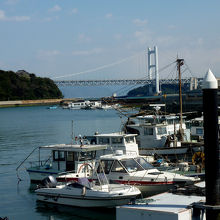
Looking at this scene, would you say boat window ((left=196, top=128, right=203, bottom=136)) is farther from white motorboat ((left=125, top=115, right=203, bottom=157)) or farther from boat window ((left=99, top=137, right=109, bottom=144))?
boat window ((left=99, top=137, right=109, bottom=144))

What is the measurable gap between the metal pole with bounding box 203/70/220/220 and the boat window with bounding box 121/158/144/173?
5762 mm

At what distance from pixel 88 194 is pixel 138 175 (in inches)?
74.5

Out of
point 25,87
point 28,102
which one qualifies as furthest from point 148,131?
point 25,87

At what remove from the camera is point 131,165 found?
1565 centimetres

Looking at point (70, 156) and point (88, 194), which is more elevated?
point (70, 156)

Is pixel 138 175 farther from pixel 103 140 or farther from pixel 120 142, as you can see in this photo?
pixel 103 140

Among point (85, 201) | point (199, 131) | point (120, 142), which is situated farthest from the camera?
point (199, 131)

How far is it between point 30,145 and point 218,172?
24366mm

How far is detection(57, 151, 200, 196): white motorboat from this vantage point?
49.1ft

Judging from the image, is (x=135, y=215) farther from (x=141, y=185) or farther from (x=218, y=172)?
(x=141, y=185)

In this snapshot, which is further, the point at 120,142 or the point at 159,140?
the point at 159,140

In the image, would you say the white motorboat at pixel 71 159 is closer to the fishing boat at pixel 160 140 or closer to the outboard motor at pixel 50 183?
the outboard motor at pixel 50 183

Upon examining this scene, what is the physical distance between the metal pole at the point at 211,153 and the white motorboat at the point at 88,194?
422cm

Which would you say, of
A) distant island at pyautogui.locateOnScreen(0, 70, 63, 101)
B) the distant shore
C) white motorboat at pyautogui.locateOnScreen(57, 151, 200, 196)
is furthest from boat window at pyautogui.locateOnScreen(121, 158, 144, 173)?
distant island at pyautogui.locateOnScreen(0, 70, 63, 101)
